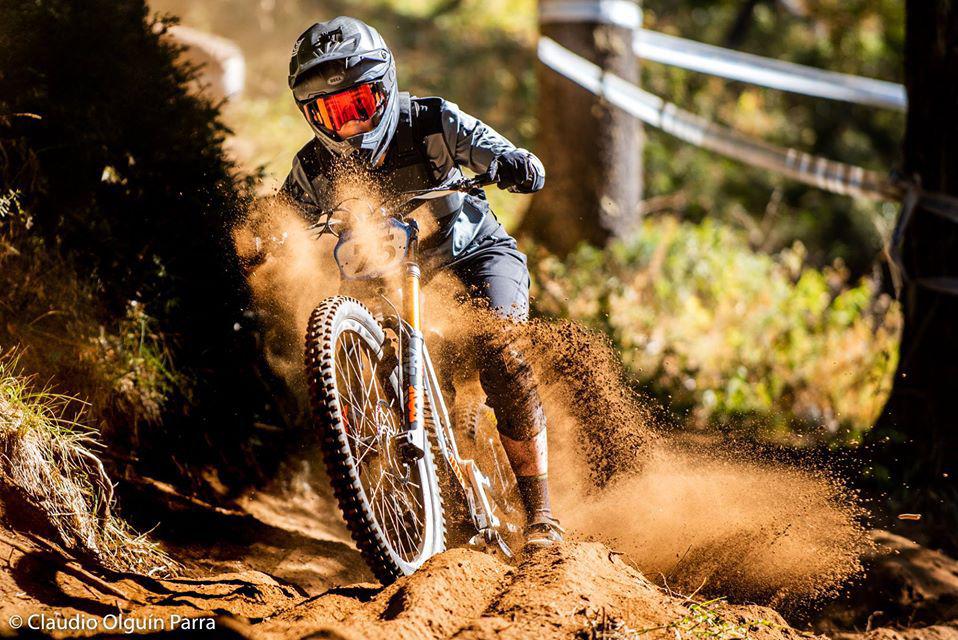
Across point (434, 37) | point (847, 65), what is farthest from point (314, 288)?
point (847, 65)

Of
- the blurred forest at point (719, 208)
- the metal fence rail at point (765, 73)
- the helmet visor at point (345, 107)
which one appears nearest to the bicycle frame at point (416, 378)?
the helmet visor at point (345, 107)

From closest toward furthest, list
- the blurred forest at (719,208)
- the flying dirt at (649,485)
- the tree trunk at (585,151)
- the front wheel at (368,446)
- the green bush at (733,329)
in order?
the front wheel at (368,446) → the flying dirt at (649,485) → the green bush at (733,329) → the blurred forest at (719,208) → the tree trunk at (585,151)

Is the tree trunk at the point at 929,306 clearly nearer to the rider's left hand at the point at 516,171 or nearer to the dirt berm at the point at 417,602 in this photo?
the dirt berm at the point at 417,602

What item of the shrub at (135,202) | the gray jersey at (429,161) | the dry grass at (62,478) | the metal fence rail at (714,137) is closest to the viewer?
the dry grass at (62,478)

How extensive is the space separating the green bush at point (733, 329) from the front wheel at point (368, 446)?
2.68 m

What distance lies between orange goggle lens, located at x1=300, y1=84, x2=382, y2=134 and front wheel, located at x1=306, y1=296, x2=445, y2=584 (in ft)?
2.35

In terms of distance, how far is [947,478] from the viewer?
216 inches

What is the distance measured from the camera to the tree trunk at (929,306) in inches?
212

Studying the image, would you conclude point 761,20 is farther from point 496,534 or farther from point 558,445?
point 496,534

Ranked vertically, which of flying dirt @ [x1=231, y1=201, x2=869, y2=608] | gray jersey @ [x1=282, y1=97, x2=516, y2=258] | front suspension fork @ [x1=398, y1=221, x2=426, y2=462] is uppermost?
gray jersey @ [x1=282, y1=97, x2=516, y2=258]

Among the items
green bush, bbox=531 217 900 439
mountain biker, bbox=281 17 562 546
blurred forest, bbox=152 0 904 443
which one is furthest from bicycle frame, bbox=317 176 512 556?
green bush, bbox=531 217 900 439

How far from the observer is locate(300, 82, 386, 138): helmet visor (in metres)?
3.55

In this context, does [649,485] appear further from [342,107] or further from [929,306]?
[342,107]

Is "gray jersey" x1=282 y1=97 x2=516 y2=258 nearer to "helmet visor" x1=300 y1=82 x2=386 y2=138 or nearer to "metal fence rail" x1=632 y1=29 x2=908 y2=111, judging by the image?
"helmet visor" x1=300 y1=82 x2=386 y2=138
